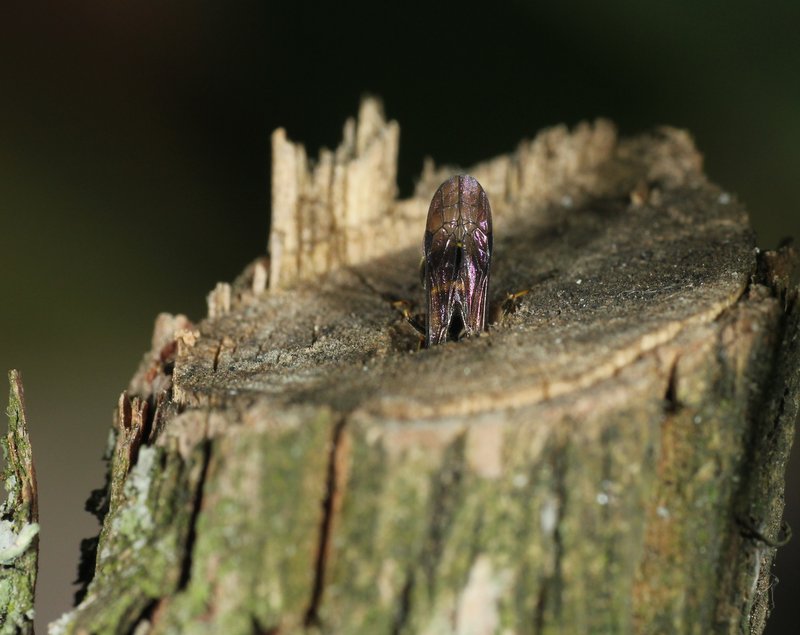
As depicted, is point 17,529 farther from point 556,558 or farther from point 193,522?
point 556,558

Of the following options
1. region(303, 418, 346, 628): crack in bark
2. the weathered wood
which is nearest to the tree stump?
region(303, 418, 346, 628): crack in bark

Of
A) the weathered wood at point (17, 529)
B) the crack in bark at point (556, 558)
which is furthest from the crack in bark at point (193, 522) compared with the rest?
the crack in bark at point (556, 558)

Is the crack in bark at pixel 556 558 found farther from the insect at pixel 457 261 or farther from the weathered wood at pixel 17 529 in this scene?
the weathered wood at pixel 17 529

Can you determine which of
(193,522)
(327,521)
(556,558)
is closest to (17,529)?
(193,522)

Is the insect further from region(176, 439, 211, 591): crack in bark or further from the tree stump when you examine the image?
region(176, 439, 211, 591): crack in bark

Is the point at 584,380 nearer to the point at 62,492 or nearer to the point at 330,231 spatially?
the point at 330,231
